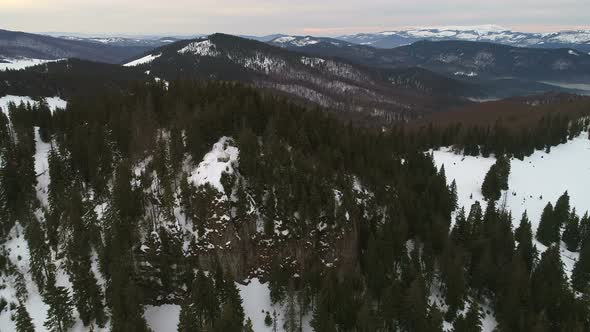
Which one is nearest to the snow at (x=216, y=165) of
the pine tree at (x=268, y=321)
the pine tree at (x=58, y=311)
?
the pine tree at (x=268, y=321)

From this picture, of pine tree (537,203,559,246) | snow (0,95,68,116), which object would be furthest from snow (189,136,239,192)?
snow (0,95,68,116)

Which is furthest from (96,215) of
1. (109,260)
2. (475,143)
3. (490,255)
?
(475,143)

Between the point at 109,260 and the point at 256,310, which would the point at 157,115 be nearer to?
the point at 109,260

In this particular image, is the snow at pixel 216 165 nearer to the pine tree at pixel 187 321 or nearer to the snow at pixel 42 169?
the pine tree at pixel 187 321

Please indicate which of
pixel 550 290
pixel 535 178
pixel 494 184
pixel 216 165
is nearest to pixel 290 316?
pixel 216 165

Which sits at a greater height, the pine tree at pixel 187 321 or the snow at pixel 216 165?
the snow at pixel 216 165

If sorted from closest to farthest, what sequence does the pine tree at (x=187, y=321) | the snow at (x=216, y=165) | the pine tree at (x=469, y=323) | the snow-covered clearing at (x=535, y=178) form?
the pine tree at (x=187, y=321), the pine tree at (x=469, y=323), the snow at (x=216, y=165), the snow-covered clearing at (x=535, y=178)
